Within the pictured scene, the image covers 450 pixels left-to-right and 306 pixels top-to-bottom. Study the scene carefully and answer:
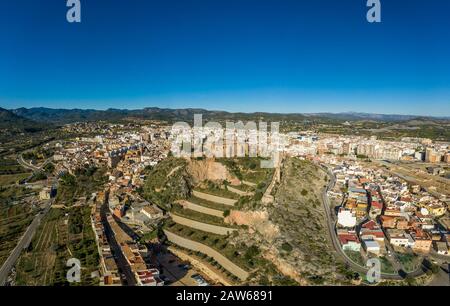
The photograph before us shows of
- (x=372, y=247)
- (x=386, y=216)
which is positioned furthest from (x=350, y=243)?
(x=386, y=216)

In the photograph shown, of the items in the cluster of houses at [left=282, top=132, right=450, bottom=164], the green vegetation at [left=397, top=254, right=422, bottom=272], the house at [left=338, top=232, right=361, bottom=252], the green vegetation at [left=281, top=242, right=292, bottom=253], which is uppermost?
the cluster of houses at [left=282, top=132, right=450, bottom=164]

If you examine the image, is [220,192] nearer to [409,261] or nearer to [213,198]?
[213,198]

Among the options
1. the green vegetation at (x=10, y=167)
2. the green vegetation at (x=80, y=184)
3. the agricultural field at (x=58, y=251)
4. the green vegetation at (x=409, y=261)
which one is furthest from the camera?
the green vegetation at (x=10, y=167)

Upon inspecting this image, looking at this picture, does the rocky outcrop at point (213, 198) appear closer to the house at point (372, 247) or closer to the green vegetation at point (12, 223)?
the house at point (372, 247)

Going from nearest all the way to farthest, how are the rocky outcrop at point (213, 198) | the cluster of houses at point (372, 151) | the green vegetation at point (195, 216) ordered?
the green vegetation at point (195, 216) < the rocky outcrop at point (213, 198) < the cluster of houses at point (372, 151)

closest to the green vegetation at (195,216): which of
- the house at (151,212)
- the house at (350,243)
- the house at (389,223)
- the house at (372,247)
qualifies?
the house at (151,212)

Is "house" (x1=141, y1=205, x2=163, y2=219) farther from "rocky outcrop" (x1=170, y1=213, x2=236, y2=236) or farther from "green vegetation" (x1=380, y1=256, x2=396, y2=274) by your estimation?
"green vegetation" (x1=380, y1=256, x2=396, y2=274)

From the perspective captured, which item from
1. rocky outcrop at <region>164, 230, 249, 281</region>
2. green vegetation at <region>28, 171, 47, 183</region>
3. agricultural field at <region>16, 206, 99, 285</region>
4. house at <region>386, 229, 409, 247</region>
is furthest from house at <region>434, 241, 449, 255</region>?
green vegetation at <region>28, 171, 47, 183</region>
